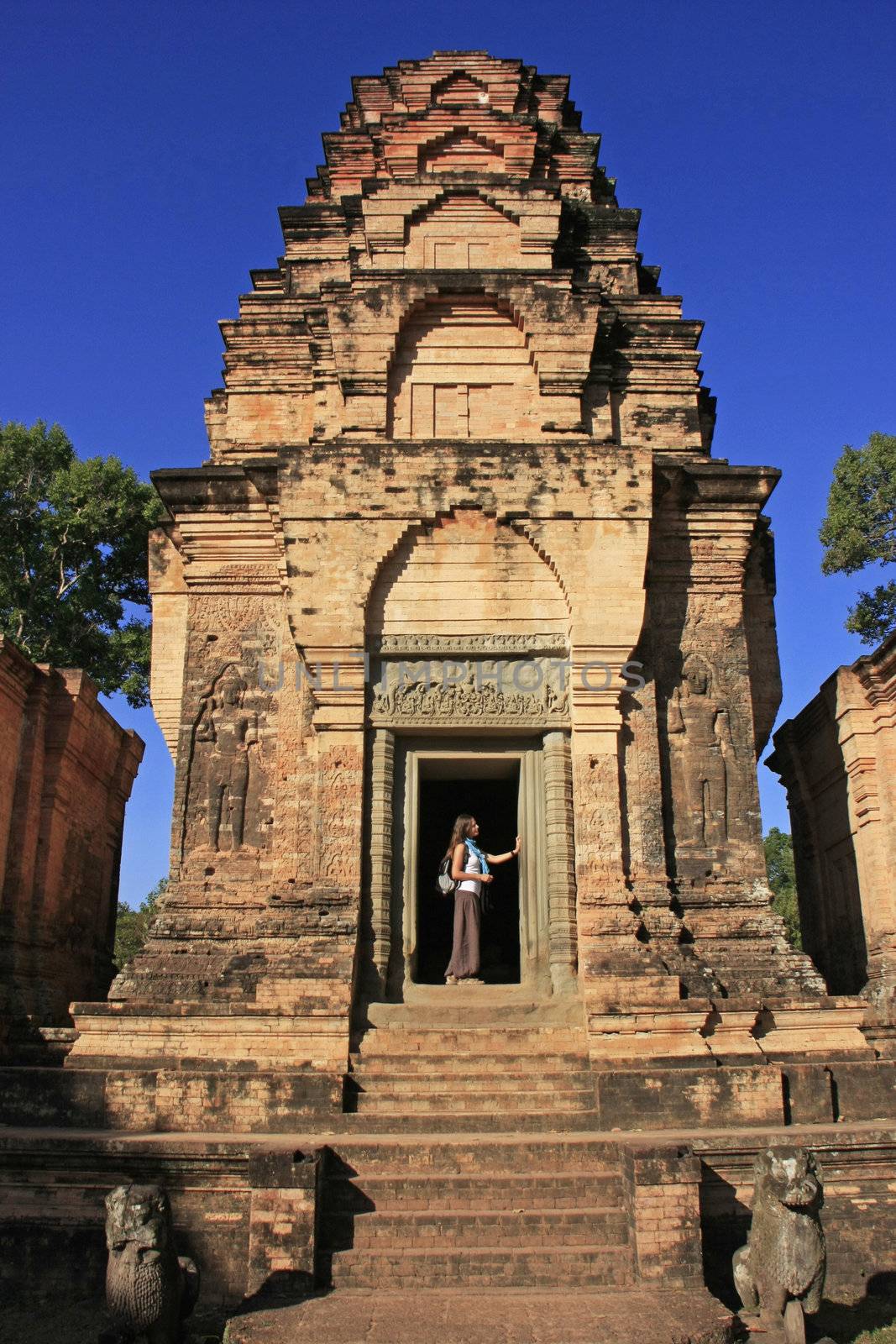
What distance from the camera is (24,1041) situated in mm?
10773

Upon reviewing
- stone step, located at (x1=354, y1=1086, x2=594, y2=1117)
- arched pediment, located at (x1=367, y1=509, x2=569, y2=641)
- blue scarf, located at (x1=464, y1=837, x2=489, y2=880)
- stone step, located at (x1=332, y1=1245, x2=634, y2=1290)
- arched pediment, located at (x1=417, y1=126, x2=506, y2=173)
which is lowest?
stone step, located at (x1=332, y1=1245, x2=634, y2=1290)

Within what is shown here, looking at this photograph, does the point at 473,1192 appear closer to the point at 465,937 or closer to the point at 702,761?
the point at 465,937

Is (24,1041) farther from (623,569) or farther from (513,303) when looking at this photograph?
(513,303)

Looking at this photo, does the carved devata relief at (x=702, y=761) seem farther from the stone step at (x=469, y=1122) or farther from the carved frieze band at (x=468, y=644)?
the stone step at (x=469, y=1122)

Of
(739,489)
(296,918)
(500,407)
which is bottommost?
(296,918)

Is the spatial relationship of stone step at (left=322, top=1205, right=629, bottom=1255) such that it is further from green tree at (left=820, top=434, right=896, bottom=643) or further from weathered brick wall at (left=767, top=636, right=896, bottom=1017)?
green tree at (left=820, top=434, right=896, bottom=643)

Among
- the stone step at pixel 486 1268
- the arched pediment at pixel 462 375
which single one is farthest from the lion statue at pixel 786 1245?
the arched pediment at pixel 462 375

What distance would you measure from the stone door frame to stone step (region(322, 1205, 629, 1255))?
3.07 m

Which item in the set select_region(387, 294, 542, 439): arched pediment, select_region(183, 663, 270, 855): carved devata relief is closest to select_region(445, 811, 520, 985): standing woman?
select_region(183, 663, 270, 855): carved devata relief

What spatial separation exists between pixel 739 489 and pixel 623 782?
3.58 metres

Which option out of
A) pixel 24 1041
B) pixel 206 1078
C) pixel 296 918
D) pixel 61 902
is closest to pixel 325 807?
pixel 296 918

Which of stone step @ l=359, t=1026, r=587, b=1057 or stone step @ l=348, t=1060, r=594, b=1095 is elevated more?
stone step @ l=359, t=1026, r=587, b=1057

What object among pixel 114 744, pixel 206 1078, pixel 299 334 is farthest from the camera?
pixel 114 744

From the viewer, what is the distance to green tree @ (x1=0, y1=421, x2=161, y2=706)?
2281cm
